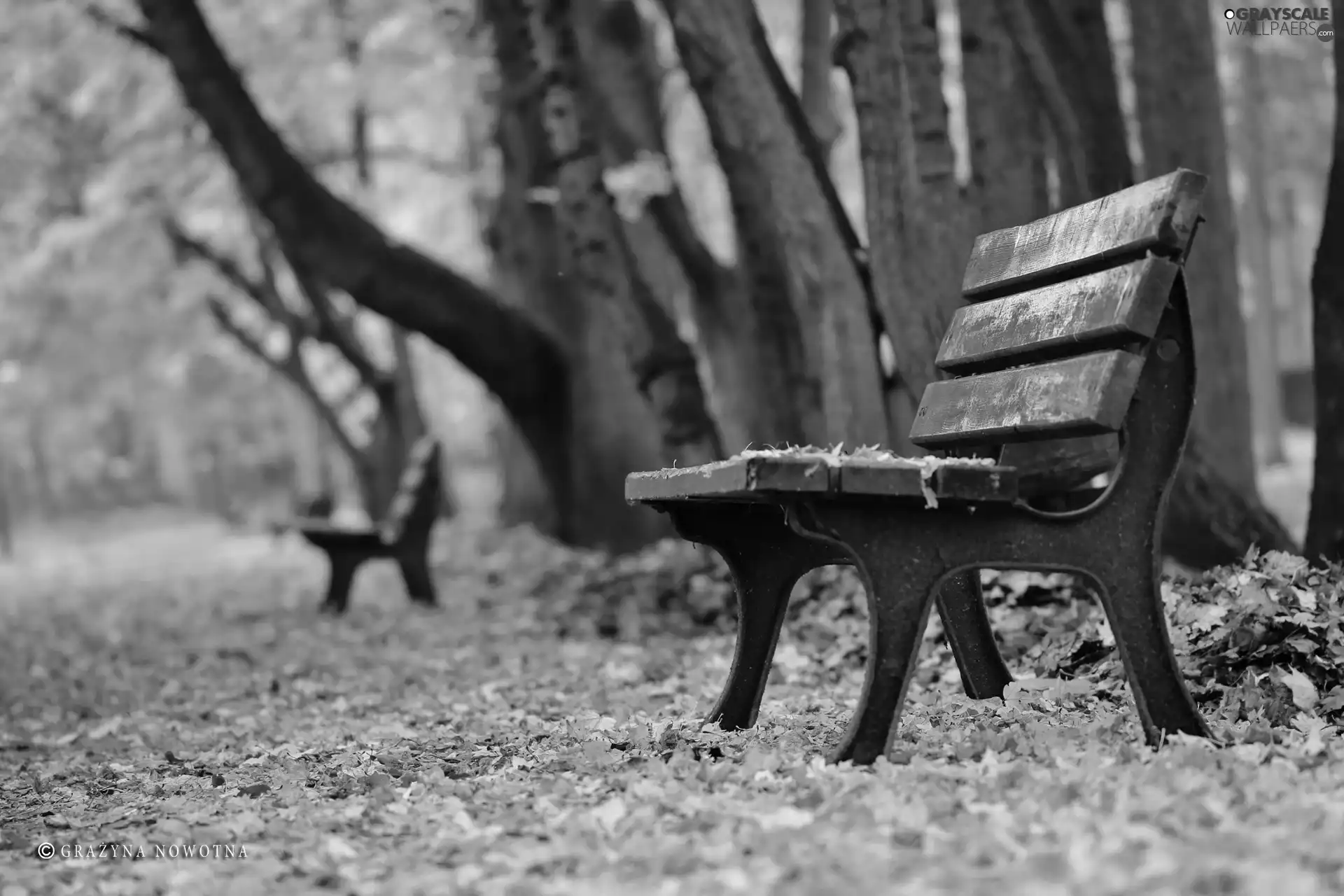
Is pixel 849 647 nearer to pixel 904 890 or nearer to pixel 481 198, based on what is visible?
pixel 904 890

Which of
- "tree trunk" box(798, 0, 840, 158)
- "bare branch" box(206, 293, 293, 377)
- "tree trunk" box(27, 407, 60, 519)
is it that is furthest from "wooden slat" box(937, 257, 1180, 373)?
"tree trunk" box(27, 407, 60, 519)

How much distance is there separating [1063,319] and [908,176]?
2.85m

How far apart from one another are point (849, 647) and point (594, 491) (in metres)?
5.67

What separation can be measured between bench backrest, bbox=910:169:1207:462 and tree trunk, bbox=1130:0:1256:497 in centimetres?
439

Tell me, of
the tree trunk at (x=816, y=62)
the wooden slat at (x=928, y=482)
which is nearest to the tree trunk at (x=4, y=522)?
the tree trunk at (x=816, y=62)

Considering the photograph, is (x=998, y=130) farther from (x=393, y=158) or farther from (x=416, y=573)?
(x=393, y=158)

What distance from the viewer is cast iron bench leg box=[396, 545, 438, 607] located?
1007cm

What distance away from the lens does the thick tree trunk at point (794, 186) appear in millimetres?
6777

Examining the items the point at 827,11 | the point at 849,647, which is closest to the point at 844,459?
the point at 849,647

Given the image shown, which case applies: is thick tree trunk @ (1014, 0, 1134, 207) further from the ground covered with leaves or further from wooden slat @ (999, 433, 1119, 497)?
the ground covered with leaves

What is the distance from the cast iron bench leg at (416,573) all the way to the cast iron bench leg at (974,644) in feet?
20.6

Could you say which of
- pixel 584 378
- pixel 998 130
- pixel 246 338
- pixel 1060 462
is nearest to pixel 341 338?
pixel 246 338

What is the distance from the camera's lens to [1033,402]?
Result: 3568mm

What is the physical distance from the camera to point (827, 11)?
9344 mm
